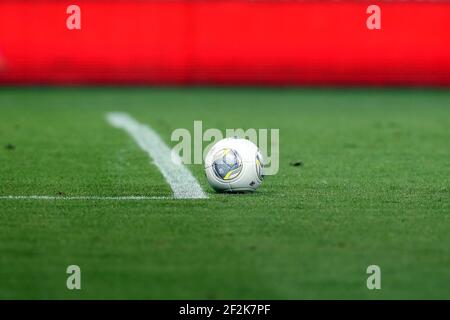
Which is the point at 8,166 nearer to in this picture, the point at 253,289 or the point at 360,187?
the point at 360,187

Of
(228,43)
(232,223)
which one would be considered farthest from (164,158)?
(228,43)

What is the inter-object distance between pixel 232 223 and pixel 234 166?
1.26 m

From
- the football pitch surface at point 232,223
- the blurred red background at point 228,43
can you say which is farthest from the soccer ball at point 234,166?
the blurred red background at point 228,43

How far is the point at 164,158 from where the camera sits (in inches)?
473

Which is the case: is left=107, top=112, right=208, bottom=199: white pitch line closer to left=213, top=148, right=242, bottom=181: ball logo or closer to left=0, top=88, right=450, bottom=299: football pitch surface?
left=0, top=88, right=450, bottom=299: football pitch surface

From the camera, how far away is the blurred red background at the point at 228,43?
28688mm

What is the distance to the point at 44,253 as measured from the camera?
6504 mm

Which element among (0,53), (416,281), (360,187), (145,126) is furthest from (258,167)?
(0,53)

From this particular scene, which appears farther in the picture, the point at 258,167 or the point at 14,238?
the point at 258,167

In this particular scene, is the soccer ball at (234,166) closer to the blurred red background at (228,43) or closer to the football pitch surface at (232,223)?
the football pitch surface at (232,223)

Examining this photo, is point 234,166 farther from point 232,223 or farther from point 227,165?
point 232,223

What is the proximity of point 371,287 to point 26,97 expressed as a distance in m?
20.2

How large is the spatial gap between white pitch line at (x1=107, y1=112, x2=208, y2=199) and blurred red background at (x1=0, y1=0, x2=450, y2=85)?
10251 millimetres

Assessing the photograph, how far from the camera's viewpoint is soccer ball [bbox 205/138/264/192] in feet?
28.6
